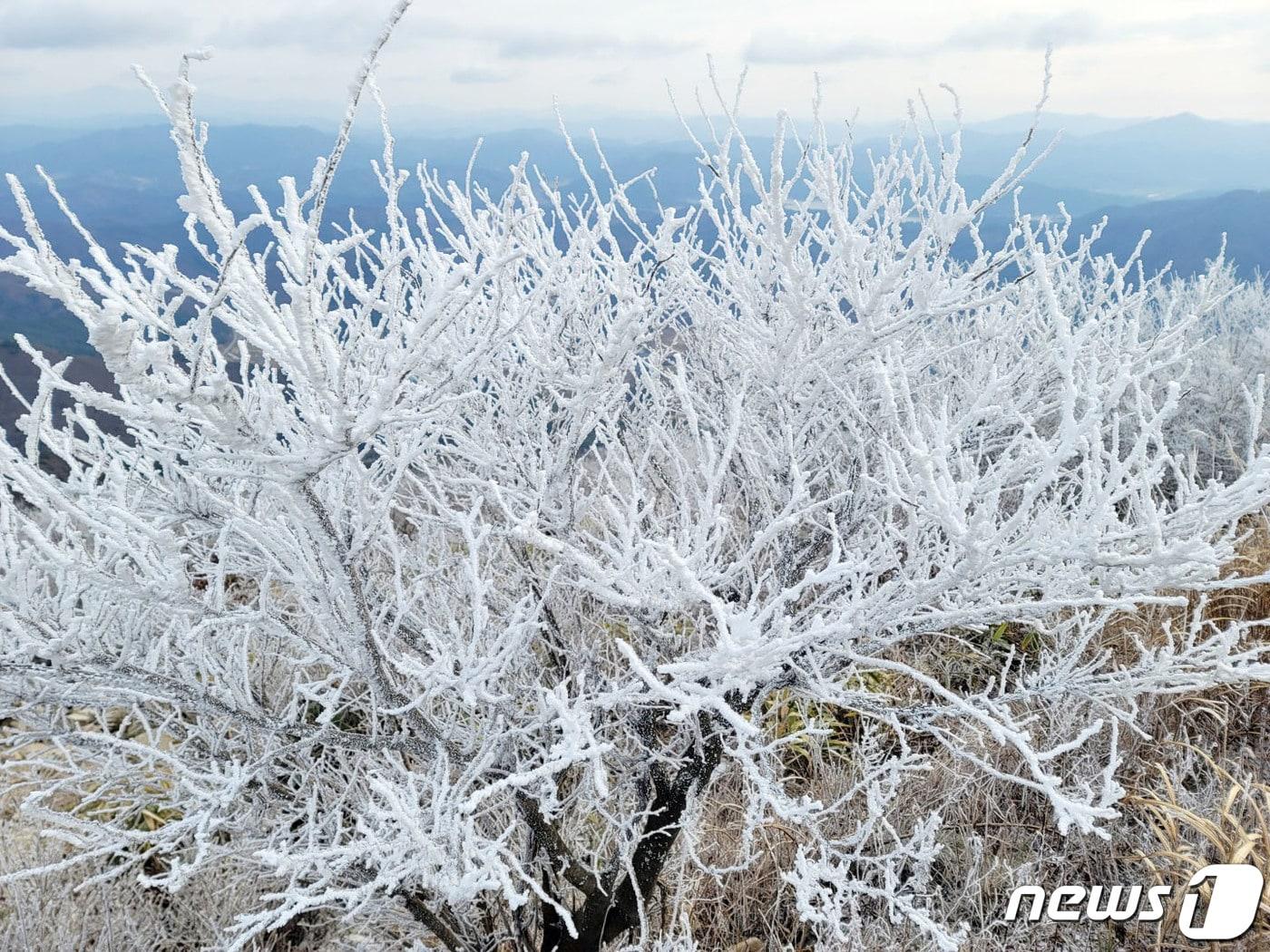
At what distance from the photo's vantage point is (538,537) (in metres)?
1.40

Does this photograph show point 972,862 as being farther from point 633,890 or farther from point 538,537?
point 538,537

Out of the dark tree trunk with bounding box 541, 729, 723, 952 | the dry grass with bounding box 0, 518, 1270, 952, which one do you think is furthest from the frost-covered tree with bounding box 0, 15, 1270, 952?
the dry grass with bounding box 0, 518, 1270, 952

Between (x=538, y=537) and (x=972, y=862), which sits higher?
(x=538, y=537)

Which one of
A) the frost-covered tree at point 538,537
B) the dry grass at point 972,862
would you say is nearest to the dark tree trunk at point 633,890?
the frost-covered tree at point 538,537

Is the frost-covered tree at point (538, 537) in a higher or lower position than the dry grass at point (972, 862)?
higher

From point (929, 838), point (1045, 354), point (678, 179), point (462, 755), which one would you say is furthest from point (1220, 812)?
point (678, 179)

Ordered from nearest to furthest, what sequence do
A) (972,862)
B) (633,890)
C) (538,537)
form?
(538,537) < (633,890) < (972,862)

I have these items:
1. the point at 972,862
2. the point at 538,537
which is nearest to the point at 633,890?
the point at 972,862

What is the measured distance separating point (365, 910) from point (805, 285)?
2461 millimetres

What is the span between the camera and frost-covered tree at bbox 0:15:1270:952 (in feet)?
4.58

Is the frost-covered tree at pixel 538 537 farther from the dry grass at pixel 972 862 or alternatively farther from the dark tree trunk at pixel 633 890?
the dry grass at pixel 972 862

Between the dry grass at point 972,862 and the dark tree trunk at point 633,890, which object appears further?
the dry grass at point 972,862

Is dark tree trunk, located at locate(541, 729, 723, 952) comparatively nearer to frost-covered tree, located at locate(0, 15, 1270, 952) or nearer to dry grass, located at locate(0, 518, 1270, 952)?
frost-covered tree, located at locate(0, 15, 1270, 952)

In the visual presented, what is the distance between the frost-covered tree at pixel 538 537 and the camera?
1.39 metres
